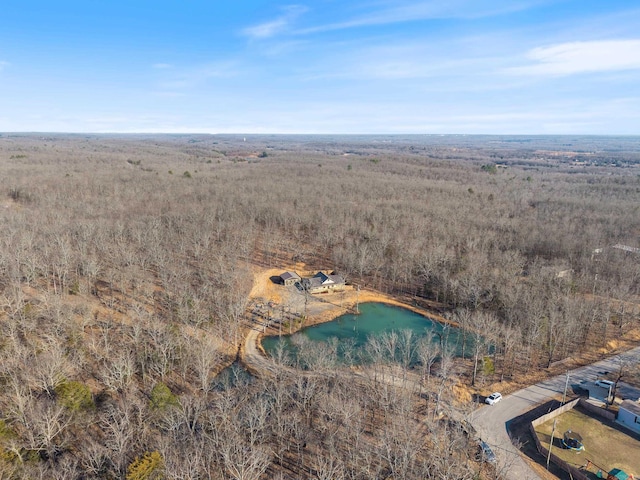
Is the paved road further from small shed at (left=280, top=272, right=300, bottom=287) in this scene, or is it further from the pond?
small shed at (left=280, top=272, right=300, bottom=287)

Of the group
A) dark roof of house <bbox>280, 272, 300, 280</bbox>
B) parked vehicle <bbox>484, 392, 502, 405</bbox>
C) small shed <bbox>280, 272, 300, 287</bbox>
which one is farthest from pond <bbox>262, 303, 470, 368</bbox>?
dark roof of house <bbox>280, 272, 300, 280</bbox>

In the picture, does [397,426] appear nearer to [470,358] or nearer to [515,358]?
[470,358]

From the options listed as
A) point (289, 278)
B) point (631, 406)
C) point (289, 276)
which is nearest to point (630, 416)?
point (631, 406)

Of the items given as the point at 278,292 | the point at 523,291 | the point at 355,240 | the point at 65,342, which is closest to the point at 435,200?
the point at 355,240

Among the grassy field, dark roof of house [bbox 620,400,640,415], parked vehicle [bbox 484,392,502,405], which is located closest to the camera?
the grassy field

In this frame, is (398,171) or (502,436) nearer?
(502,436)
